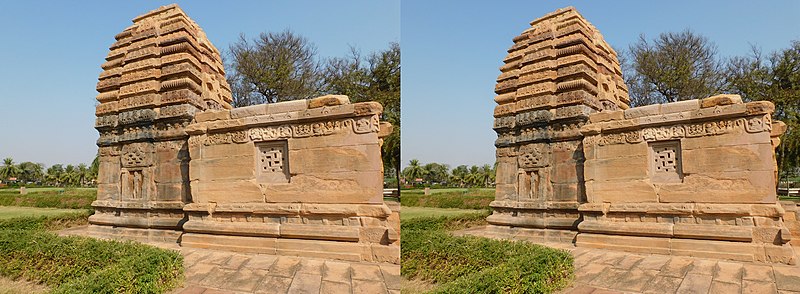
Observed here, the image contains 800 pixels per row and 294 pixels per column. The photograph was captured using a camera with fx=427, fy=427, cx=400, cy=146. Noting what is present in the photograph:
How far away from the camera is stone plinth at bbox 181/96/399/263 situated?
15.6 ft

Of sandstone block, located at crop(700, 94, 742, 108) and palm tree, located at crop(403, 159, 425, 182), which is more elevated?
sandstone block, located at crop(700, 94, 742, 108)

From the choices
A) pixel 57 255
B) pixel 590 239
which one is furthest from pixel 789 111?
pixel 57 255

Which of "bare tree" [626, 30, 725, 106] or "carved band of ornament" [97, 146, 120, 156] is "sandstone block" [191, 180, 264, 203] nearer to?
"carved band of ornament" [97, 146, 120, 156]

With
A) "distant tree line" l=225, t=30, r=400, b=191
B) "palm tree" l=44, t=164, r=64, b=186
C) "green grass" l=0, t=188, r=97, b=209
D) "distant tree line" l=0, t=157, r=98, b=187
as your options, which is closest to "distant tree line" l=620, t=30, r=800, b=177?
"distant tree line" l=225, t=30, r=400, b=191

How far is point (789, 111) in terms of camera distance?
14422 mm

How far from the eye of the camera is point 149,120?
6.43 m

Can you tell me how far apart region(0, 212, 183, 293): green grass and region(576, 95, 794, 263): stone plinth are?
16.5 ft

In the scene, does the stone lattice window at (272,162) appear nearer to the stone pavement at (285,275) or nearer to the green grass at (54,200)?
the stone pavement at (285,275)

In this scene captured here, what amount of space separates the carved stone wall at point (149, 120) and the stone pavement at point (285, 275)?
6.35 feet

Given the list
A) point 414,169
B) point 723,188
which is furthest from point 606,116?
point 414,169

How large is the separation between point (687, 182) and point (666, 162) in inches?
14.0

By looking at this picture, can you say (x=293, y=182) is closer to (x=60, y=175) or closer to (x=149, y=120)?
(x=149, y=120)

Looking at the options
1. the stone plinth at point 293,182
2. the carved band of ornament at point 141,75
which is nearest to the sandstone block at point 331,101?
the stone plinth at point 293,182

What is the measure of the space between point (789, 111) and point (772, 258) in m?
13.3
